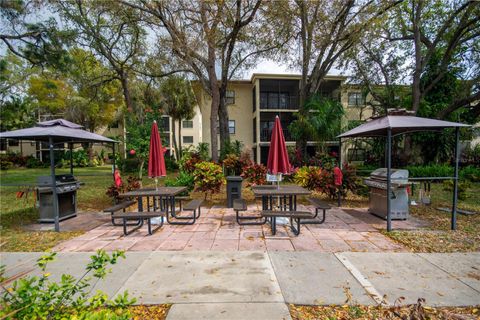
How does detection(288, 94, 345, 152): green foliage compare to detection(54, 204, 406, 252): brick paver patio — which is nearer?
detection(54, 204, 406, 252): brick paver patio

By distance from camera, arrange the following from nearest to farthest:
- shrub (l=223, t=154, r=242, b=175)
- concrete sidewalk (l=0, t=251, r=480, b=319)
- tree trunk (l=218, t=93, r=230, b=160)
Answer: concrete sidewalk (l=0, t=251, r=480, b=319)
shrub (l=223, t=154, r=242, b=175)
tree trunk (l=218, t=93, r=230, b=160)

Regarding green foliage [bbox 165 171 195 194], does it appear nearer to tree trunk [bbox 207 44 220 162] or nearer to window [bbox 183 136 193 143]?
tree trunk [bbox 207 44 220 162]

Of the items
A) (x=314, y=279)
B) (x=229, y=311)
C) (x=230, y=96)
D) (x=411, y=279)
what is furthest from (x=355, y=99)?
(x=229, y=311)

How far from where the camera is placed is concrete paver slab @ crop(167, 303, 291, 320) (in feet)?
8.51

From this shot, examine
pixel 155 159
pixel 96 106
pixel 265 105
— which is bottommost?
pixel 155 159

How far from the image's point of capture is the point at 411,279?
3389 mm

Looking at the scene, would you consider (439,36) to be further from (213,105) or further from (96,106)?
(96,106)

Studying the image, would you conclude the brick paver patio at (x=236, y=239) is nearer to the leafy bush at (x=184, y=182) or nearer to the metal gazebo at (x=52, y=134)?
the metal gazebo at (x=52, y=134)

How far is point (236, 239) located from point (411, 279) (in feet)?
9.63

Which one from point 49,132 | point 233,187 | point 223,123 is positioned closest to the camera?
point 49,132

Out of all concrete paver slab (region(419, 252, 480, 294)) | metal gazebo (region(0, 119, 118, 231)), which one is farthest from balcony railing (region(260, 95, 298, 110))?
concrete paver slab (region(419, 252, 480, 294))

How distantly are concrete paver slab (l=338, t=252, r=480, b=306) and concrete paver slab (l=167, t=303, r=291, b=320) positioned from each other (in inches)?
55.4

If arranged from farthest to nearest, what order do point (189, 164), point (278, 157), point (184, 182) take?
point (189, 164) → point (184, 182) → point (278, 157)

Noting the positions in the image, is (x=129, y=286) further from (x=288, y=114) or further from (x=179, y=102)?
(x=179, y=102)
